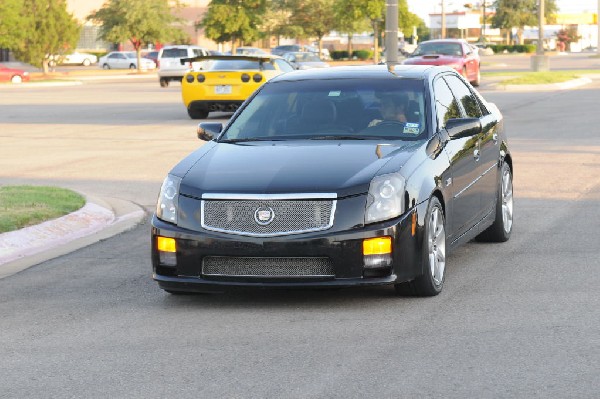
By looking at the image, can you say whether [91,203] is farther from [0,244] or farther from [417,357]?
[417,357]

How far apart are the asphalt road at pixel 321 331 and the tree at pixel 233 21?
2756 inches

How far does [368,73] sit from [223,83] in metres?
18.1

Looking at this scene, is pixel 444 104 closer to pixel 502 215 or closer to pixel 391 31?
pixel 502 215

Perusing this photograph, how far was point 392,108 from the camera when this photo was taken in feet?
30.5

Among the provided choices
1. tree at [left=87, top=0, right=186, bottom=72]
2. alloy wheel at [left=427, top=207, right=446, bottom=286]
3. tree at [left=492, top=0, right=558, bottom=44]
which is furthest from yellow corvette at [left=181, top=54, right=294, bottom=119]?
tree at [left=492, top=0, right=558, bottom=44]

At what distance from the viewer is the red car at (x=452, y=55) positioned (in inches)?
→ 1572

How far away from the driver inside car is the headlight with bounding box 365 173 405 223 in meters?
1.26

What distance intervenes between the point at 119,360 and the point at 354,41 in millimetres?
156593

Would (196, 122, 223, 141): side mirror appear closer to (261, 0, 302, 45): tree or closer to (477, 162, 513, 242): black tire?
(477, 162, 513, 242): black tire

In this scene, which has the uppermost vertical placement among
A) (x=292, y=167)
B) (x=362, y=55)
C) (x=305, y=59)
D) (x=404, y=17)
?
(x=292, y=167)

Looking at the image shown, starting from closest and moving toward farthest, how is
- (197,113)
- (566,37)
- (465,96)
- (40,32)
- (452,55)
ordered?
(465,96), (197,113), (452,55), (40,32), (566,37)

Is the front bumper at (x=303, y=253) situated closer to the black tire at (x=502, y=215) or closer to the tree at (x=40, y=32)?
the black tire at (x=502, y=215)

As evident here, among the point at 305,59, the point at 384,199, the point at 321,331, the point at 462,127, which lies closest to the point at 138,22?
the point at 305,59

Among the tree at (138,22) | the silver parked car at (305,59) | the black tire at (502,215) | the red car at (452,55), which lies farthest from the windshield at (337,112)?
the tree at (138,22)
